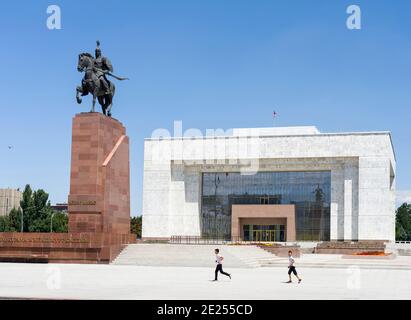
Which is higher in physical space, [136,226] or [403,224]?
[136,226]

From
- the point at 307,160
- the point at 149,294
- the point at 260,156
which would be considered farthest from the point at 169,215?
the point at 149,294

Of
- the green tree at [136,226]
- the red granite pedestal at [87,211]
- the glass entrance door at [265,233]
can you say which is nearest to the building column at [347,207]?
the glass entrance door at [265,233]

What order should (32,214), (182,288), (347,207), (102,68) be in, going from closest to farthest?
(182,288) → (102,68) → (347,207) → (32,214)

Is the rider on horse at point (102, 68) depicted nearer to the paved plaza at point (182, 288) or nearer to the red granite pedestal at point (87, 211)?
the red granite pedestal at point (87, 211)

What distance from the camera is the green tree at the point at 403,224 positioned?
106381mm

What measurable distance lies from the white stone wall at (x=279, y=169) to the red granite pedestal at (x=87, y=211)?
107 ft

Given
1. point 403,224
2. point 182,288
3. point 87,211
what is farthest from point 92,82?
point 403,224

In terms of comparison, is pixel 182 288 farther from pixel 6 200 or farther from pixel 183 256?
pixel 6 200

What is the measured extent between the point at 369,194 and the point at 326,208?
4.93 m

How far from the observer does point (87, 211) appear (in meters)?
28.9

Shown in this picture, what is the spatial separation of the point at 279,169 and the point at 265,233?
652 cm

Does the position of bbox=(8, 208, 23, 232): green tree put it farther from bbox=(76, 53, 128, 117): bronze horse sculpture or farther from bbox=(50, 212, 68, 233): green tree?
bbox=(76, 53, 128, 117): bronze horse sculpture
